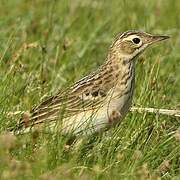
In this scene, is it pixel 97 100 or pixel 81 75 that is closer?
pixel 97 100

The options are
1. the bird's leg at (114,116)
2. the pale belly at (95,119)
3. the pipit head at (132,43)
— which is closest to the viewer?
the pale belly at (95,119)

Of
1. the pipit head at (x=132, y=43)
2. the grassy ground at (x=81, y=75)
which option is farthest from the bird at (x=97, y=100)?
the grassy ground at (x=81, y=75)

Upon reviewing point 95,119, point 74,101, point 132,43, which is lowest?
point 95,119

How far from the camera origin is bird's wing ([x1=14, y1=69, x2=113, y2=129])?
7.98 meters

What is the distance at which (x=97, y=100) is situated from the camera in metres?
8.17

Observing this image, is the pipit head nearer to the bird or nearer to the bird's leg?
the bird

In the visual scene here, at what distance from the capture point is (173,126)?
8.65 meters

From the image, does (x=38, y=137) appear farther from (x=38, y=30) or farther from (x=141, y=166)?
(x=38, y=30)

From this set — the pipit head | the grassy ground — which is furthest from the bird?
the grassy ground

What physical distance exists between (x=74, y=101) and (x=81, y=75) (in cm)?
165

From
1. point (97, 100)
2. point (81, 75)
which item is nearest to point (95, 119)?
point (97, 100)

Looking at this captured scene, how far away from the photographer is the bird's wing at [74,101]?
7.98m

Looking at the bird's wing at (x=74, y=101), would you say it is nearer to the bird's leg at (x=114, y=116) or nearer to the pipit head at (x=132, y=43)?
the bird's leg at (x=114, y=116)

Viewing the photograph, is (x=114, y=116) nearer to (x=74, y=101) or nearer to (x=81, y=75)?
(x=74, y=101)
